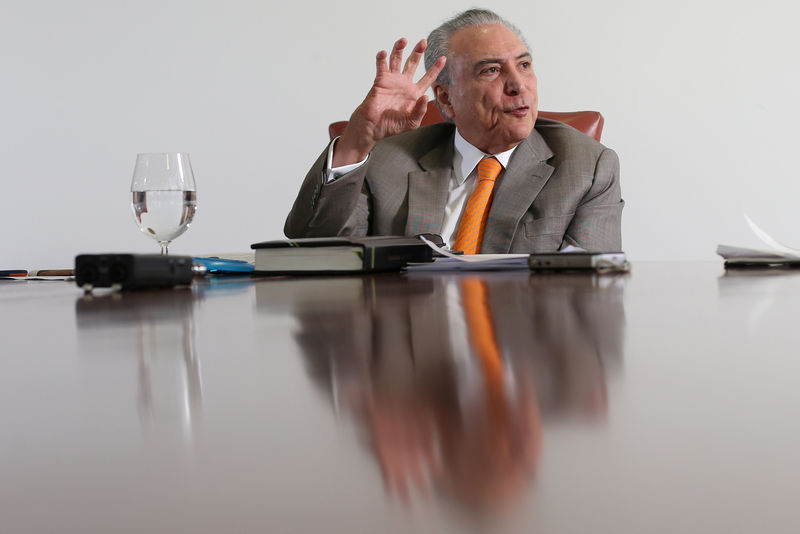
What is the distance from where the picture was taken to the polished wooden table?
0.09m

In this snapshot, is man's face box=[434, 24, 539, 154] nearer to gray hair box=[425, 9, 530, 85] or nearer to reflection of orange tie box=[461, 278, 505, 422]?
gray hair box=[425, 9, 530, 85]

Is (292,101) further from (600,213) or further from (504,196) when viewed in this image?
(600,213)

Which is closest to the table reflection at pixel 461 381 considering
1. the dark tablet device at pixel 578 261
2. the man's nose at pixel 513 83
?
the dark tablet device at pixel 578 261

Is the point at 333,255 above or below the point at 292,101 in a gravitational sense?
below

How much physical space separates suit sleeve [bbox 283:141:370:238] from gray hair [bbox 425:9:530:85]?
2.19 ft

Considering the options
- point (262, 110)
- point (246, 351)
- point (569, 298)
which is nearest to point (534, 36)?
point (262, 110)

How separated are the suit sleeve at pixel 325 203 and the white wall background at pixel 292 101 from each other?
4.90ft

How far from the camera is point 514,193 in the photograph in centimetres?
192

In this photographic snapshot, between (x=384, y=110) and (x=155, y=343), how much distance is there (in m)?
1.67

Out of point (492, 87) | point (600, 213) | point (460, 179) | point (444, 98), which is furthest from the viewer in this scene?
point (444, 98)

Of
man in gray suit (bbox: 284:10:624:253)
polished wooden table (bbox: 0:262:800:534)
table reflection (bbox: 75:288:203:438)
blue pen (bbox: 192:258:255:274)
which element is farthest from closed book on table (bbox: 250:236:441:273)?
man in gray suit (bbox: 284:10:624:253)

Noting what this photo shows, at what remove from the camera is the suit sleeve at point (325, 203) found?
1.86 m

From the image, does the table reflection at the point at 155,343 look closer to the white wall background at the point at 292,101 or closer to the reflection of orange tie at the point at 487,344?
the reflection of orange tie at the point at 487,344

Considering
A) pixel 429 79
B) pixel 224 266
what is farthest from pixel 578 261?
pixel 429 79
